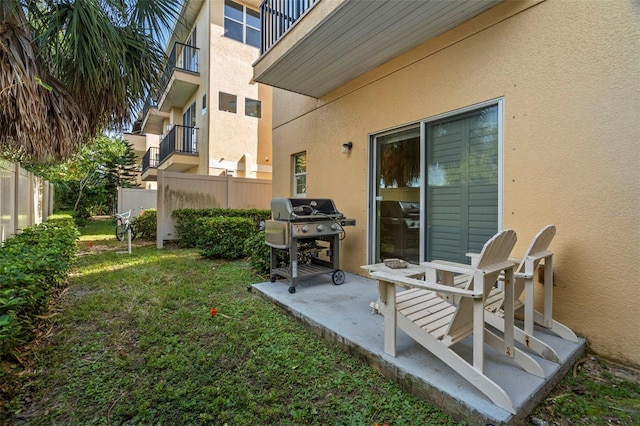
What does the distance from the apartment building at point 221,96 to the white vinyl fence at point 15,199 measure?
5.00 metres

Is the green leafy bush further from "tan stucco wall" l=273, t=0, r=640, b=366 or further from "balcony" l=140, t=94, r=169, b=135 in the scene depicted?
"tan stucco wall" l=273, t=0, r=640, b=366

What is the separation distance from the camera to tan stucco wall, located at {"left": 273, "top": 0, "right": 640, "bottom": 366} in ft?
8.36

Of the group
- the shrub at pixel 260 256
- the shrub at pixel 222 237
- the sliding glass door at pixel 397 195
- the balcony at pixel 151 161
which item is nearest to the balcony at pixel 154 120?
the balcony at pixel 151 161

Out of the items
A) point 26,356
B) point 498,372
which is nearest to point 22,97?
point 26,356

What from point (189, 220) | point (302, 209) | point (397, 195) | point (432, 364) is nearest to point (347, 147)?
point (397, 195)

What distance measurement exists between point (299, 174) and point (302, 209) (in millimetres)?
2849

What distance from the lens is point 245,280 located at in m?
5.18

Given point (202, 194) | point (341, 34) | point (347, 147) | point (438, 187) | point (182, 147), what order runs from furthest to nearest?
point (182, 147) < point (202, 194) < point (347, 147) < point (438, 187) < point (341, 34)

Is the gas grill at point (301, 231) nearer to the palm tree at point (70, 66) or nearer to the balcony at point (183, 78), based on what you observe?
the palm tree at point (70, 66)

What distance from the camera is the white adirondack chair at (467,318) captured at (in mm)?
1924

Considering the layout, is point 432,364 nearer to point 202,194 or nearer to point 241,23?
point 202,194

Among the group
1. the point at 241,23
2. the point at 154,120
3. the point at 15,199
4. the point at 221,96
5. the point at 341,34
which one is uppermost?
the point at 241,23

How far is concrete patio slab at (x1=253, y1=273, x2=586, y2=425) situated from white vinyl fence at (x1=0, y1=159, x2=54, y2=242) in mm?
4787

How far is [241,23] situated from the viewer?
1192 centimetres
